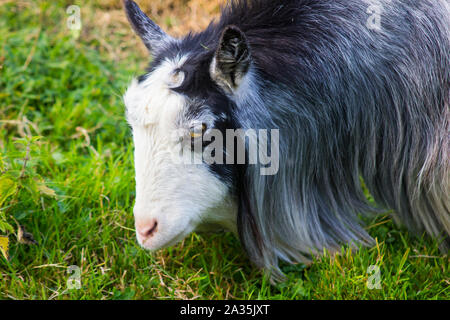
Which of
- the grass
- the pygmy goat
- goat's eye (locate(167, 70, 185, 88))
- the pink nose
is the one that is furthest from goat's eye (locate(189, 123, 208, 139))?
the grass

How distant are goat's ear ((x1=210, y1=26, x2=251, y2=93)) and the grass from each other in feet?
3.35

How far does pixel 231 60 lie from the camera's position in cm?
306

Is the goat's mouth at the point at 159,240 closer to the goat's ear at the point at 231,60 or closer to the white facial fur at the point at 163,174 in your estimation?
the white facial fur at the point at 163,174

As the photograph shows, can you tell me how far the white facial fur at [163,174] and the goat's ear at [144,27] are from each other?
463 mm

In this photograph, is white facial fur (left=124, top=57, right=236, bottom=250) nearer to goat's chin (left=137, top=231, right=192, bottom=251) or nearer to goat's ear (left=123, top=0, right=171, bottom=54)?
goat's chin (left=137, top=231, right=192, bottom=251)

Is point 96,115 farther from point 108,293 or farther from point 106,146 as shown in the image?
point 108,293

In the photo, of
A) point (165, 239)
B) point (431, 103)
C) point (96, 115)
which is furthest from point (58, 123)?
point (431, 103)

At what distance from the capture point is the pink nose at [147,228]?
3.06 metres

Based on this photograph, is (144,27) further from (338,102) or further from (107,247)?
(107,247)

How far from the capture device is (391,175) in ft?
12.2

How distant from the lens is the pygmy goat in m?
3.08

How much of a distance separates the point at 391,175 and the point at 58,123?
2.85 meters

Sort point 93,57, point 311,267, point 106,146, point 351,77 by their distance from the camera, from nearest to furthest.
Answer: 1. point 351,77
2. point 311,267
3. point 106,146
4. point 93,57

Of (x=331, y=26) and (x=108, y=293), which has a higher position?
(x=331, y=26)
